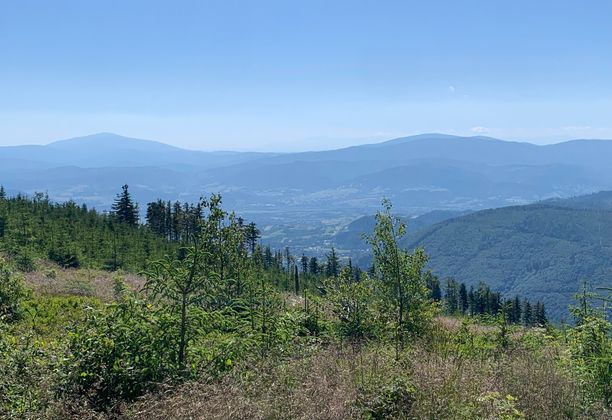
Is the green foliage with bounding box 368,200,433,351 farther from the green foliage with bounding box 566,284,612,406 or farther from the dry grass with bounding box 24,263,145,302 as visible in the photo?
the dry grass with bounding box 24,263,145,302

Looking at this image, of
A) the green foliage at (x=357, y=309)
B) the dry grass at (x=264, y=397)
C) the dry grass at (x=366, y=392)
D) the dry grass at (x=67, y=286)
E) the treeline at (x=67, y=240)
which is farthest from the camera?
the treeline at (x=67, y=240)

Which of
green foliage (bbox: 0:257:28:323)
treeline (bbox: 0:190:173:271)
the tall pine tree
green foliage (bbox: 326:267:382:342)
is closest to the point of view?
green foliage (bbox: 326:267:382:342)

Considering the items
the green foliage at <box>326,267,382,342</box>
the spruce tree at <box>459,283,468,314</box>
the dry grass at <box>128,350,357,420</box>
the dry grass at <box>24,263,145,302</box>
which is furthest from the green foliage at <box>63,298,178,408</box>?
the spruce tree at <box>459,283,468,314</box>

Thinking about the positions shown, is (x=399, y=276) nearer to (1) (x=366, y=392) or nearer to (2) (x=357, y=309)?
(2) (x=357, y=309)

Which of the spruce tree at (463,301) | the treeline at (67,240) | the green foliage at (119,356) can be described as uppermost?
the green foliage at (119,356)

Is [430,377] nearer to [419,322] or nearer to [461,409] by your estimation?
[461,409]

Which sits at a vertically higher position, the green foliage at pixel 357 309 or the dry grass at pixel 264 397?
the dry grass at pixel 264 397

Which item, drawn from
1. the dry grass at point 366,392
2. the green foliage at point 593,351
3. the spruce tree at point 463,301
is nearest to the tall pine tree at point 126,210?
the spruce tree at point 463,301

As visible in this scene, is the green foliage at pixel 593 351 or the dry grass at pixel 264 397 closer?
the dry grass at pixel 264 397

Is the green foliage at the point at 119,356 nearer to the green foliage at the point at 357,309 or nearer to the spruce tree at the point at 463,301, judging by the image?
the green foliage at the point at 357,309

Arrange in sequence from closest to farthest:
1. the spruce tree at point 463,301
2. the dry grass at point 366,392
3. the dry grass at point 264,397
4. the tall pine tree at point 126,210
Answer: the dry grass at point 264,397
the dry grass at point 366,392
the tall pine tree at point 126,210
the spruce tree at point 463,301

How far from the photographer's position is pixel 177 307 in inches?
268

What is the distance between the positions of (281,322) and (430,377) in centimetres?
329

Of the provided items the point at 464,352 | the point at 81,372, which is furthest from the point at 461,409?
the point at 81,372
